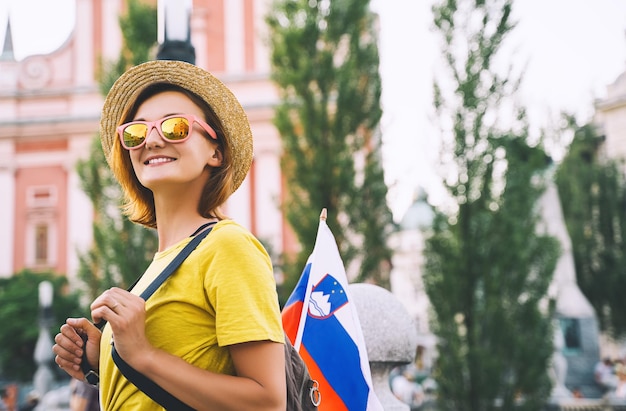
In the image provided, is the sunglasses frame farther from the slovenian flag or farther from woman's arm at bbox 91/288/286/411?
the slovenian flag

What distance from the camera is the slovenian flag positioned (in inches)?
89.3

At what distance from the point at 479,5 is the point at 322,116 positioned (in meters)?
3.38

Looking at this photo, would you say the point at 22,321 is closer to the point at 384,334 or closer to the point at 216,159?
the point at 384,334

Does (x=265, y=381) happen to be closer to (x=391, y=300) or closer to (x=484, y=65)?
(x=391, y=300)

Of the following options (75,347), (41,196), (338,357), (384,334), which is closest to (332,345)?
(338,357)

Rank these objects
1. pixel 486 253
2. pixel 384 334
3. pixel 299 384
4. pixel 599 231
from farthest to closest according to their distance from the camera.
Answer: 1. pixel 599 231
2. pixel 486 253
3. pixel 384 334
4. pixel 299 384

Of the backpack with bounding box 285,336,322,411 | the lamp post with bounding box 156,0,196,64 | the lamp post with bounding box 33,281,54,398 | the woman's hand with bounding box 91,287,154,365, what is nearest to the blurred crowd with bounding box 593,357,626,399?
the lamp post with bounding box 33,281,54,398

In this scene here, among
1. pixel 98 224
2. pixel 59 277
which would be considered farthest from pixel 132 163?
pixel 59 277

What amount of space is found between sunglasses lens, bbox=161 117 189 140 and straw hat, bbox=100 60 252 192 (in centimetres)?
8

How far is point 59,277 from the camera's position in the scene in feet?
66.4

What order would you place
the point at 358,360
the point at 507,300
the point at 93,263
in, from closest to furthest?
1. the point at 358,360
2. the point at 507,300
3. the point at 93,263

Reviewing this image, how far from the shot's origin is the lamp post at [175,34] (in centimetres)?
381

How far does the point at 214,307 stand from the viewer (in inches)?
50.9

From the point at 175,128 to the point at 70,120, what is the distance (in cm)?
2092
